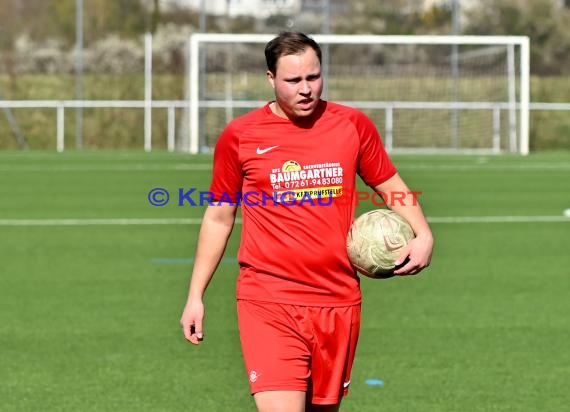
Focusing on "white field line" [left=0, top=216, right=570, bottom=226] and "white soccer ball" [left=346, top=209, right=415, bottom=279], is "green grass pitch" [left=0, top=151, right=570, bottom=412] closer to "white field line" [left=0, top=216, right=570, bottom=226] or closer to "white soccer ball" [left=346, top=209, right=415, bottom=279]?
"white field line" [left=0, top=216, right=570, bottom=226]

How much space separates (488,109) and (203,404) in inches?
1297

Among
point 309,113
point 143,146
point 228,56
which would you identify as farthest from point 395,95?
point 309,113

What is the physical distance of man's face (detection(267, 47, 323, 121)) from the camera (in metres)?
5.14

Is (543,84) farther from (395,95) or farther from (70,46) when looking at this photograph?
(70,46)

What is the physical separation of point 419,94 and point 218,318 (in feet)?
104

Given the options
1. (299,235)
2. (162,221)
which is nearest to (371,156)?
(299,235)

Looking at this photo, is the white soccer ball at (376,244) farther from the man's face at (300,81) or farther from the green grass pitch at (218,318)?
the green grass pitch at (218,318)

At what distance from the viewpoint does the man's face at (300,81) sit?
5141mm

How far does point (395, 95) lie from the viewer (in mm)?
41594

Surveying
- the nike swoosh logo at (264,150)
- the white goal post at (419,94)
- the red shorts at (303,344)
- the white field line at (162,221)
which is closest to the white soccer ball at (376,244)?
the red shorts at (303,344)

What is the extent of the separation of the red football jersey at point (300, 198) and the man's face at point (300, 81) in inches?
7.8

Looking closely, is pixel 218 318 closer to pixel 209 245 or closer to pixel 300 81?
pixel 209 245

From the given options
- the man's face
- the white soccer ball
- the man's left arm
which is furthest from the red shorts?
the man's face

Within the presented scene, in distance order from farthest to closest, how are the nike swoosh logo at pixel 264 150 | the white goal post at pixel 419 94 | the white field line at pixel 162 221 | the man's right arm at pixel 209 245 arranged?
1. the white goal post at pixel 419 94
2. the white field line at pixel 162 221
3. the man's right arm at pixel 209 245
4. the nike swoosh logo at pixel 264 150
